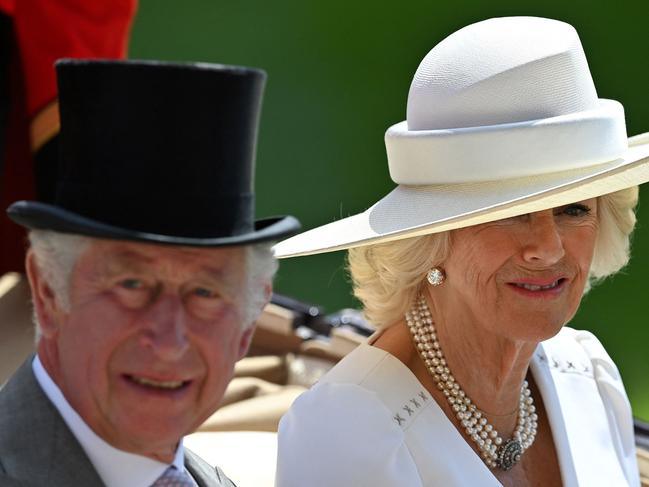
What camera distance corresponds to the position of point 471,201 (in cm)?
200

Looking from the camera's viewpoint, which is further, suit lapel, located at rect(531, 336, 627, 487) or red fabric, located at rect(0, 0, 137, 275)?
red fabric, located at rect(0, 0, 137, 275)

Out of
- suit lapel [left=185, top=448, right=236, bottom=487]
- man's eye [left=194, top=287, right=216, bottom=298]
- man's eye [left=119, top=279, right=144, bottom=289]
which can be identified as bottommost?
suit lapel [left=185, top=448, right=236, bottom=487]

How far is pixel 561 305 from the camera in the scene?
2.10m

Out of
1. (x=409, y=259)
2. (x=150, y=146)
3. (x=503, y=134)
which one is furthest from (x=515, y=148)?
(x=150, y=146)

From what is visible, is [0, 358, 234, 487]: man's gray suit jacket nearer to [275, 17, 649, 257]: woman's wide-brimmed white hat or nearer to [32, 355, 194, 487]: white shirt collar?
[32, 355, 194, 487]: white shirt collar

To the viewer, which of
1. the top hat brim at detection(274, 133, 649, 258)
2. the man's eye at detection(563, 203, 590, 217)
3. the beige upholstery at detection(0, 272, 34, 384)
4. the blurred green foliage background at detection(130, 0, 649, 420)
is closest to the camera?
the top hat brim at detection(274, 133, 649, 258)

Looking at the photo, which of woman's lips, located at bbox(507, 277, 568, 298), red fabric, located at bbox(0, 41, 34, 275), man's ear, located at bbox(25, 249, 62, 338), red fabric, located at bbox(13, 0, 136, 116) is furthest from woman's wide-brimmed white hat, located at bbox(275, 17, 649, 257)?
red fabric, located at bbox(0, 41, 34, 275)

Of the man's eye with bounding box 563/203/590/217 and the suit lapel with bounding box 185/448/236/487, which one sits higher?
the man's eye with bounding box 563/203/590/217

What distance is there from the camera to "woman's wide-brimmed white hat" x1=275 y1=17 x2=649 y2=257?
1.99 m

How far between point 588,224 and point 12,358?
1980mm

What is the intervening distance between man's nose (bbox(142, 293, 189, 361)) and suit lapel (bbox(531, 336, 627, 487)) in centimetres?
109

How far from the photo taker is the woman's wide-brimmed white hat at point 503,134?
1992 mm

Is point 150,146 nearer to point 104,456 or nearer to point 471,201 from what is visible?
point 104,456

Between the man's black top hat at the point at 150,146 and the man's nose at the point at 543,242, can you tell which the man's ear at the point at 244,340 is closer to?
the man's black top hat at the point at 150,146
